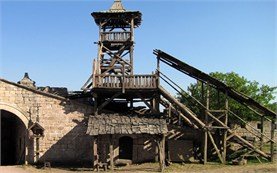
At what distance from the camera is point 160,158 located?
20.6 metres

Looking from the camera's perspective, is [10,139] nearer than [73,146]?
No

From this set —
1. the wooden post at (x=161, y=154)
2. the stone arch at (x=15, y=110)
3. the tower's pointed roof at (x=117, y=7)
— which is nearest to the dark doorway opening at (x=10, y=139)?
the stone arch at (x=15, y=110)

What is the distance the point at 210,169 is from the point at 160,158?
292 cm

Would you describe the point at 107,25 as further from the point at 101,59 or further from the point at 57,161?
the point at 57,161

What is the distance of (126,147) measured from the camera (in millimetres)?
23828

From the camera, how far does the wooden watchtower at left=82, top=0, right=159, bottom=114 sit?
2278cm

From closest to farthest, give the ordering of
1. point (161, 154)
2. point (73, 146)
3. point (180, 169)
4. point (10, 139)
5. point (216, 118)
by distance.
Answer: point (161, 154)
point (180, 169)
point (216, 118)
point (73, 146)
point (10, 139)

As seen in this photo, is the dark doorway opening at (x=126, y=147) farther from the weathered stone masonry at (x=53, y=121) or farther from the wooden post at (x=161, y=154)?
the wooden post at (x=161, y=154)

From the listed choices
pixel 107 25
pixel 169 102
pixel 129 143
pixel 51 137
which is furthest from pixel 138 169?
pixel 107 25

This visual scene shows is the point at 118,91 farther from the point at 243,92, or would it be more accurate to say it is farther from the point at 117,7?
the point at 243,92

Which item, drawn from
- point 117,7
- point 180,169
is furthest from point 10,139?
point 180,169

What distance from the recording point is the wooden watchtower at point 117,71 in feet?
74.7

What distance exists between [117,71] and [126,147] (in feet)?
19.7

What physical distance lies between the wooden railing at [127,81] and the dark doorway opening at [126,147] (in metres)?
3.72
